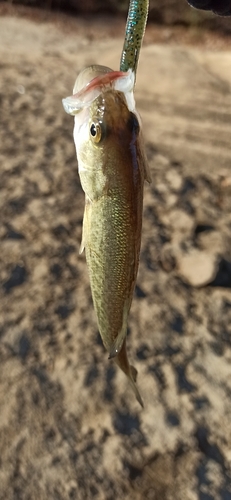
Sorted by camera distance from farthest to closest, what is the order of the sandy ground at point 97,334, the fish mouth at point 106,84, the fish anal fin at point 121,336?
the sandy ground at point 97,334 < the fish anal fin at point 121,336 < the fish mouth at point 106,84

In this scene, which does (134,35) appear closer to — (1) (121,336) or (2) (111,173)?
(2) (111,173)

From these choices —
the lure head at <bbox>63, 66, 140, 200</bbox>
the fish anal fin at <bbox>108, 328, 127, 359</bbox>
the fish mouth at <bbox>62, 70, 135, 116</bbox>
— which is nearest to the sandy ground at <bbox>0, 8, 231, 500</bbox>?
the fish anal fin at <bbox>108, 328, 127, 359</bbox>

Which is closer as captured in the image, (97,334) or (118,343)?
(118,343)

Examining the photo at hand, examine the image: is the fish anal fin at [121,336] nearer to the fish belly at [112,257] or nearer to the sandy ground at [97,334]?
the fish belly at [112,257]

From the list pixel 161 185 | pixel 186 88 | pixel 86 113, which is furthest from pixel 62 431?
pixel 186 88

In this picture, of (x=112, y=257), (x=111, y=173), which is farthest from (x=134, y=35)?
(x=112, y=257)

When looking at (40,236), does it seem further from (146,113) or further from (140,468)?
(146,113)

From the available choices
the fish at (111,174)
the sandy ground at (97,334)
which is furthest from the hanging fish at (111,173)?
the sandy ground at (97,334)
